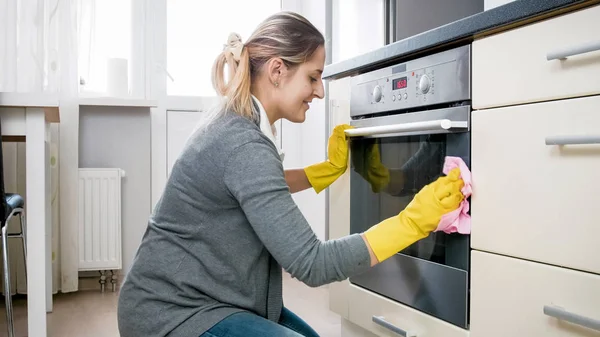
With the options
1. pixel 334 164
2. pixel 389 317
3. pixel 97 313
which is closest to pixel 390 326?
pixel 389 317

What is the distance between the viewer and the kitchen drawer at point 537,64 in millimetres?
957

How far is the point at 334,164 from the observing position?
5.30 feet

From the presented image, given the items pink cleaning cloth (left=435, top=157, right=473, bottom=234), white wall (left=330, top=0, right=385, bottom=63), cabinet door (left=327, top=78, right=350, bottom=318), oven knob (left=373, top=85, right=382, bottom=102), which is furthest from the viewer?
white wall (left=330, top=0, right=385, bottom=63)

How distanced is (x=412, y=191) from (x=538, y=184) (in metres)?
0.41

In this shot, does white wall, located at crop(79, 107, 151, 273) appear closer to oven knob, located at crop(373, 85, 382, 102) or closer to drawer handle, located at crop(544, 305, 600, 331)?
oven knob, located at crop(373, 85, 382, 102)

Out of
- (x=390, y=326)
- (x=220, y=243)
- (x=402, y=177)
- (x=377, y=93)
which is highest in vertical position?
(x=377, y=93)

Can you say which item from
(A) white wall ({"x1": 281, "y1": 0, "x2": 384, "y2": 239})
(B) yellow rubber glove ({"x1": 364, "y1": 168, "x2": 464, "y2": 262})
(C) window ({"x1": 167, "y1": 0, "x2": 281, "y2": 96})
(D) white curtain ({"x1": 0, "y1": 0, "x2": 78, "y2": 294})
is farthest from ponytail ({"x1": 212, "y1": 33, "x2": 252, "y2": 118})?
(C) window ({"x1": 167, "y1": 0, "x2": 281, "y2": 96})

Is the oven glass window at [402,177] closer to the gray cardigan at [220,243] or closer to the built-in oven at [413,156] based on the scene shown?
the built-in oven at [413,156]

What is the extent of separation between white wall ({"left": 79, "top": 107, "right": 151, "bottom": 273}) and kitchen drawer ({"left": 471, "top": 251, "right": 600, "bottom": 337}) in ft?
7.34

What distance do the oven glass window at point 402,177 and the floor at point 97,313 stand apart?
0.68m

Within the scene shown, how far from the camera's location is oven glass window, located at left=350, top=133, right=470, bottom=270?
4.20ft

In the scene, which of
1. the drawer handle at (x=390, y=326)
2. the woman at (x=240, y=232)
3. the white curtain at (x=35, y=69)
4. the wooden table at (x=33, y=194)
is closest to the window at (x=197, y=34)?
the white curtain at (x=35, y=69)

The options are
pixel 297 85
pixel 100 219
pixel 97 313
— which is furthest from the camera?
pixel 100 219

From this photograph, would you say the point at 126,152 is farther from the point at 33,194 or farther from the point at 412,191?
the point at 412,191
